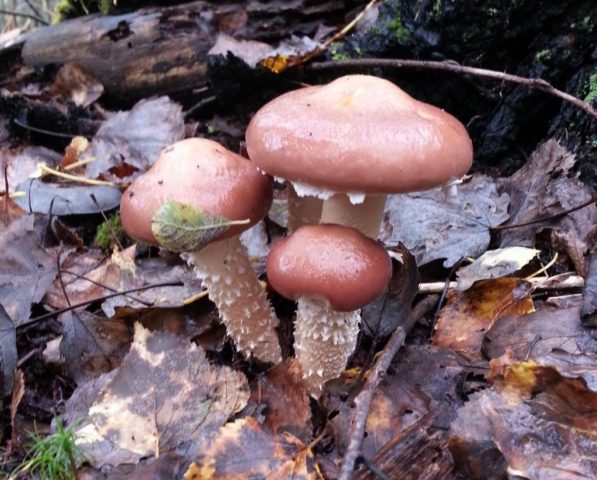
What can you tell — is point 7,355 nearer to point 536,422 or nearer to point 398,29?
point 536,422

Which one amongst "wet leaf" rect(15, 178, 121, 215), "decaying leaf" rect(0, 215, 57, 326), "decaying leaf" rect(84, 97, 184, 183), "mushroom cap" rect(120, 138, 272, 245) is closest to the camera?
"mushroom cap" rect(120, 138, 272, 245)

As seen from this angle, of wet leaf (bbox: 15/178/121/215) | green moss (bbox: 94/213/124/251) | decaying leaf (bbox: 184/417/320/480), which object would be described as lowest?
green moss (bbox: 94/213/124/251)

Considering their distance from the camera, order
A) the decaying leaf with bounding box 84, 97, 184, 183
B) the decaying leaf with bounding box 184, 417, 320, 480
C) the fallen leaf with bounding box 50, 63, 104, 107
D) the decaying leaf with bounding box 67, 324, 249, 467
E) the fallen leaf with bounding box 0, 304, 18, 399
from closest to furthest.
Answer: the decaying leaf with bounding box 184, 417, 320, 480, the decaying leaf with bounding box 67, 324, 249, 467, the fallen leaf with bounding box 0, 304, 18, 399, the decaying leaf with bounding box 84, 97, 184, 183, the fallen leaf with bounding box 50, 63, 104, 107

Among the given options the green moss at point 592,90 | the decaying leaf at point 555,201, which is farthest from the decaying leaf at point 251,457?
the green moss at point 592,90

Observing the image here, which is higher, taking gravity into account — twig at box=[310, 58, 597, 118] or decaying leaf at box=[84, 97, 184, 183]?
twig at box=[310, 58, 597, 118]

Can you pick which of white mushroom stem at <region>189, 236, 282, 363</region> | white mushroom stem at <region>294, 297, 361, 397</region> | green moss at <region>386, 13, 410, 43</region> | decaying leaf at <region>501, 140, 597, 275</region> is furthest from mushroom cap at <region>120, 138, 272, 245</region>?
green moss at <region>386, 13, 410, 43</region>

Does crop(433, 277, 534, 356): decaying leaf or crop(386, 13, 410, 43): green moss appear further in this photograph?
crop(386, 13, 410, 43): green moss

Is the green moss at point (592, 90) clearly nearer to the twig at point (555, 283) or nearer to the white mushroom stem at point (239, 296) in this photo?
the twig at point (555, 283)

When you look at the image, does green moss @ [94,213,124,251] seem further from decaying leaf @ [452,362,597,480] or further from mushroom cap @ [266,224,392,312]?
Answer: decaying leaf @ [452,362,597,480]
